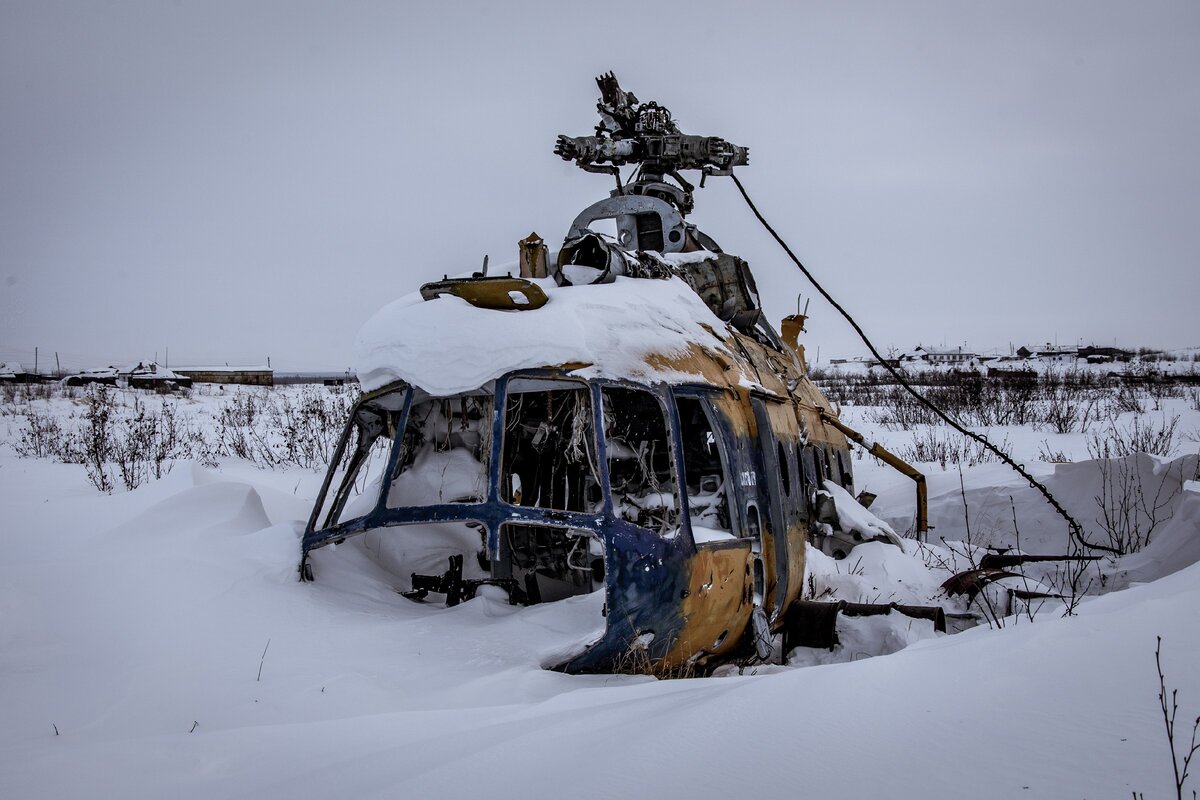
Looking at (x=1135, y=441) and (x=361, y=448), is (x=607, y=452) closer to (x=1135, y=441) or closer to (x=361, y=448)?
(x=361, y=448)

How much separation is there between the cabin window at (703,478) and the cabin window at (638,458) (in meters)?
0.19

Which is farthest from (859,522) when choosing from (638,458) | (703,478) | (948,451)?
(948,451)

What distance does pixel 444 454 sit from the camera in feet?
17.2

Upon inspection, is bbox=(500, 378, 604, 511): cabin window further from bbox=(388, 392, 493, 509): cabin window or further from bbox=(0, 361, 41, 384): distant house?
bbox=(0, 361, 41, 384): distant house

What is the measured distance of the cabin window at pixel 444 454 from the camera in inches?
198

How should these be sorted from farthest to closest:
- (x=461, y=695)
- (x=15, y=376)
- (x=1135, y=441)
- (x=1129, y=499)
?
(x=15, y=376), (x=1135, y=441), (x=1129, y=499), (x=461, y=695)

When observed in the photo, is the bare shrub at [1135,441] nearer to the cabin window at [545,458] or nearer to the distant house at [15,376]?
the cabin window at [545,458]

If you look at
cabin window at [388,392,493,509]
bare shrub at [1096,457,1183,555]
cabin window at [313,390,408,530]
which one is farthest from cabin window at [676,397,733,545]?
bare shrub at [1096,457,1183,555]

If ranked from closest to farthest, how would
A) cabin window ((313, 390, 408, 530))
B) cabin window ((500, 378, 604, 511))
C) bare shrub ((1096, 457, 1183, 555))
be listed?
1. cabin window ((313, 390, 408, 530))
2. cabin window ((500, 378, 604, 511))
3. bare shrub ((1096, 457, 1183, 555))

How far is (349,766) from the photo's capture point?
7.15 feet

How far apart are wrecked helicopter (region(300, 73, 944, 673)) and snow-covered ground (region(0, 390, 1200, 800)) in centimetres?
42

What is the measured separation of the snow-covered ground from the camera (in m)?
1.82

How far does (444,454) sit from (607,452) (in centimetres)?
178

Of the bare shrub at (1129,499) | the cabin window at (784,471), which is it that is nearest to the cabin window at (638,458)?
the cabin window at (784,471)
